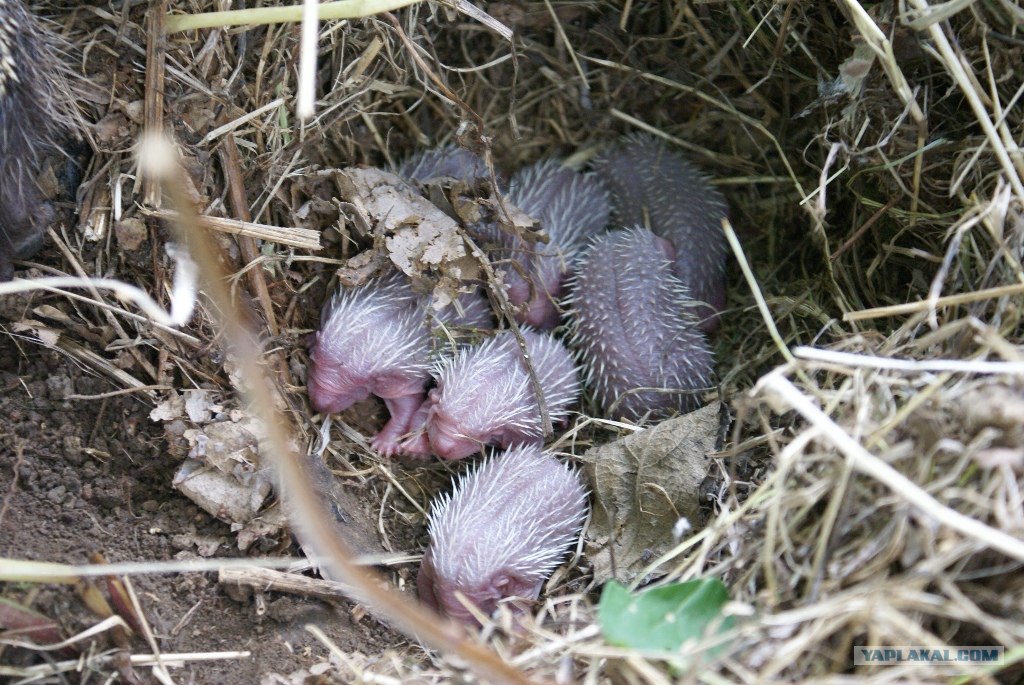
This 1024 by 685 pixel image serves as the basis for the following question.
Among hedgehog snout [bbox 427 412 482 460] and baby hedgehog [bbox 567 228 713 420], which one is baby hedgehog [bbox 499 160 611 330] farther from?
hedgehog snout [bbox 427 412 482 460]

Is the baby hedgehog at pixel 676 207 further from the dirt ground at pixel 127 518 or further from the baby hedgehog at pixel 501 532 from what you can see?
the dirt ground at pixel 127 518

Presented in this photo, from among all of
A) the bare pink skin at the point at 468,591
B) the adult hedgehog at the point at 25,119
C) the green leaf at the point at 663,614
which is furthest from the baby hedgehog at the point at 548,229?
the adult hedgehog at the point at 25,119

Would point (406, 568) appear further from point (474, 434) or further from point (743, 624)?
point (743, 624)

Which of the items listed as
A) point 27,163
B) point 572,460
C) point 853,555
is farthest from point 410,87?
point 853,555

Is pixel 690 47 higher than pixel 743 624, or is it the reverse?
pixel 690 47

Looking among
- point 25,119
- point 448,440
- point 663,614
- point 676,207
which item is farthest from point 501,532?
point 25,119

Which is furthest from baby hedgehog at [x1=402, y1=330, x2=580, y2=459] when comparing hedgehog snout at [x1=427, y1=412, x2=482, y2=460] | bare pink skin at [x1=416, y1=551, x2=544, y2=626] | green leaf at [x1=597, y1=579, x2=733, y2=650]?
green leaf at [x1=597, y1=579, x2=733, y2=650]
